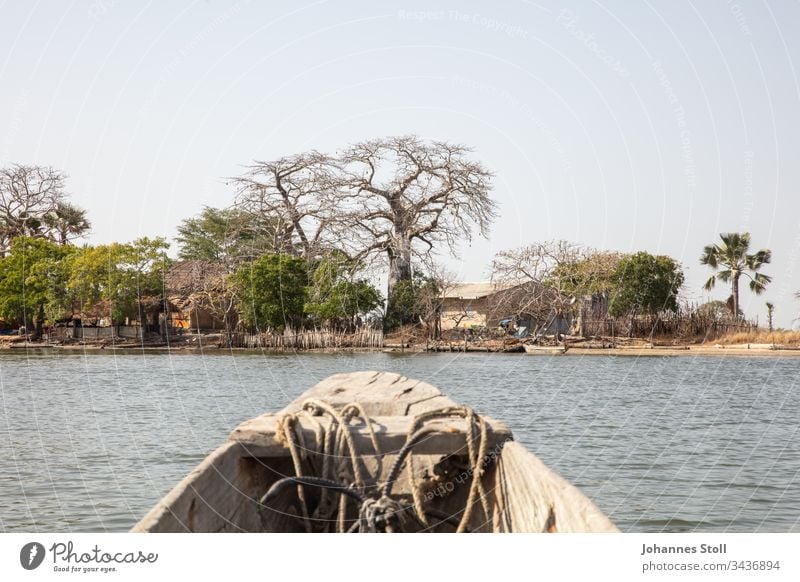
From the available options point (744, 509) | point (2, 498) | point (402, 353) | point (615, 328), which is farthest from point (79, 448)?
point (615, 328)

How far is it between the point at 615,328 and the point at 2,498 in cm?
2810

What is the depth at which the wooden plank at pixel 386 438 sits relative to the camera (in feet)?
14.8

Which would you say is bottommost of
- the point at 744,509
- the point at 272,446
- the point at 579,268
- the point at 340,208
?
the point at 744,509

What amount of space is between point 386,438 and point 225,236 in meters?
38.9

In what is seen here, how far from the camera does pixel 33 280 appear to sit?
3531cm

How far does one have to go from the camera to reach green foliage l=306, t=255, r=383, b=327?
108 feet

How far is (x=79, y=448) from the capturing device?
458 inches

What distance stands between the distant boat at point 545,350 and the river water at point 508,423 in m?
1.86

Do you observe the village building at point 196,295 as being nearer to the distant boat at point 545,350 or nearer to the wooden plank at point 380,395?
the distant boat at point 545,350

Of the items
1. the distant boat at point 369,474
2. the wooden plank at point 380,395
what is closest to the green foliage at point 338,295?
the wooden plank at point 380,395

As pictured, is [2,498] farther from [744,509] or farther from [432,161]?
[432,161]

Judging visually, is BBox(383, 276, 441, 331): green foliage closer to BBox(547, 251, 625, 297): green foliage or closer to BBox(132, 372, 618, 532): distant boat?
BBox(547, 251, 625, 297): green foliage

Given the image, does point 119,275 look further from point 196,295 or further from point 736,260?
point 736,260

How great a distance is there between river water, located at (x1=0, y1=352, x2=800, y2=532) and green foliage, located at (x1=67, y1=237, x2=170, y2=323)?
4.00 meters
